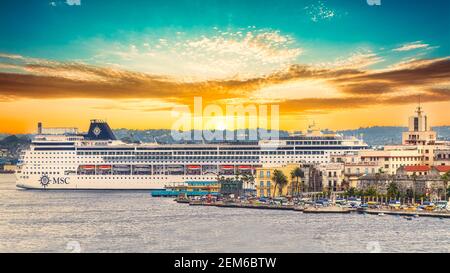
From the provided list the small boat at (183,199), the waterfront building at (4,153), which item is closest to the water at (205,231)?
the small boat at (183,199)

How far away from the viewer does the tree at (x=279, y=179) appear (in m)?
25.8

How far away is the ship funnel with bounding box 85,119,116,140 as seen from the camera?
38.3 meters

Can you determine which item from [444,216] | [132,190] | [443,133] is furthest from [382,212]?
[443,133]

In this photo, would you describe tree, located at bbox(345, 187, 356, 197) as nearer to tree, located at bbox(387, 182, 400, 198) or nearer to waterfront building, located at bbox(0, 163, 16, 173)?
tree, located at bbox(387, 182, 400, 198)

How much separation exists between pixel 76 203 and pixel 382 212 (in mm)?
9092

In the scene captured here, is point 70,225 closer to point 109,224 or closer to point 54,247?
point 109,224

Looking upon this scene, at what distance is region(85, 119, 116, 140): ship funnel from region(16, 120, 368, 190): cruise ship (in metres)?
1.77

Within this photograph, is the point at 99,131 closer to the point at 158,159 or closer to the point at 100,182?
the point at 158,159

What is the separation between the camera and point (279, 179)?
25.8m

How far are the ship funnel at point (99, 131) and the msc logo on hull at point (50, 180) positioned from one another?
3.72m

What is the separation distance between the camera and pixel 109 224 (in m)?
17.2

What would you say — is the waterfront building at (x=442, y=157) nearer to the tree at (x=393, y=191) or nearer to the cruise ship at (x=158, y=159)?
the tree at (x=393, y=191)

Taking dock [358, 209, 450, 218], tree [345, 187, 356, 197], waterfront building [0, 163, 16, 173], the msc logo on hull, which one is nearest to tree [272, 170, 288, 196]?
tree [345, 187, 356, 197]

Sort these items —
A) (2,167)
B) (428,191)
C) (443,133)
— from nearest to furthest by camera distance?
1. (428,191)
2. (443,133)
3. (2,167)
